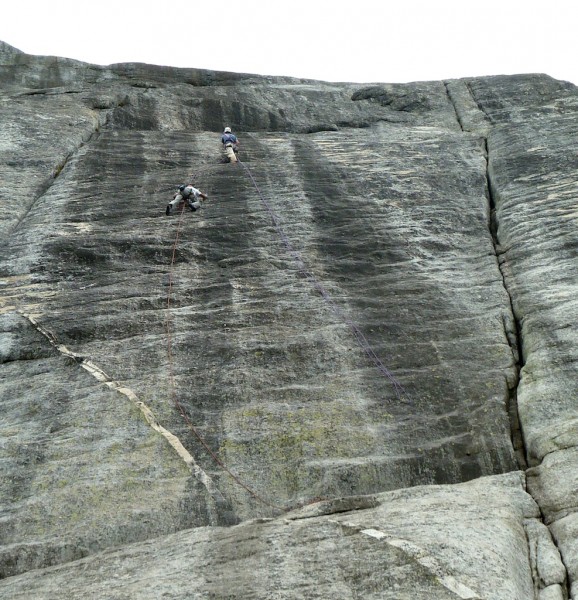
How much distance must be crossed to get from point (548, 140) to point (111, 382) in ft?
30.9

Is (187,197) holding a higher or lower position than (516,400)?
higher

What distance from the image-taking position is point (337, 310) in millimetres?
10227

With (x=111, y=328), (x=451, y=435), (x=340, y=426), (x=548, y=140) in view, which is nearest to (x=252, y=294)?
(x=111, y=328)

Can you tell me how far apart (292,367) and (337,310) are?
4.19ft

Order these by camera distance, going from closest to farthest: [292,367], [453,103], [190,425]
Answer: [190,425], [292,367], [453,103]

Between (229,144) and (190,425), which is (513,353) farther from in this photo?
(229,144)

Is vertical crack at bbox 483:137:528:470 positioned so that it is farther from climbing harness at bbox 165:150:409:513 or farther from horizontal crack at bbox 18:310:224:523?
horizontal crack at bbox 18:310:224:523

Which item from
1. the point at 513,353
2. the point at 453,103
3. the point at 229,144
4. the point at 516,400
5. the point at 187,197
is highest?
the point at 453,103

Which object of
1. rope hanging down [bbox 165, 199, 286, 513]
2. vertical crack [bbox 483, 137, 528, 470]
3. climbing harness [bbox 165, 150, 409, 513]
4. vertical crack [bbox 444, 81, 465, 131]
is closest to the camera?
rope hanging down [bbox 165, 199, 286, 513]

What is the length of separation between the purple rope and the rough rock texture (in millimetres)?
33

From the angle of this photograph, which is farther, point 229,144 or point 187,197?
Result: point 229,144

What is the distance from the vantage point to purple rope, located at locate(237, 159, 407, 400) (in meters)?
9.16

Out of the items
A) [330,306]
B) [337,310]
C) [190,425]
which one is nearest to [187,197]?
[330,306]

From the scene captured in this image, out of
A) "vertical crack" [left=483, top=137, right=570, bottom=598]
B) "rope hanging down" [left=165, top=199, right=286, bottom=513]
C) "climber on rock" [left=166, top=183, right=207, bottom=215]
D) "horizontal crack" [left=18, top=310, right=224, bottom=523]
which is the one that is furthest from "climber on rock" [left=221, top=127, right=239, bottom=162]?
"horizontal crack" [left=18, top=310, right=224, bottom=523]
